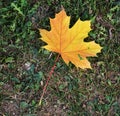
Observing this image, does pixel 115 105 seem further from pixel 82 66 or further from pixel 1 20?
pixel 1 20

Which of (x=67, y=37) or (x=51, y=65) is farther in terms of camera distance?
(x=51, y=65)

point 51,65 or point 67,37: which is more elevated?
point 67,37

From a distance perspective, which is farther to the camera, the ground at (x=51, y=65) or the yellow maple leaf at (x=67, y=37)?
the ground at (x=51, y=65)

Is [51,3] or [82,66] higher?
[51,3]

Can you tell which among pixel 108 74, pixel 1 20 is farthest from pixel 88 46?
pixel 1 20
